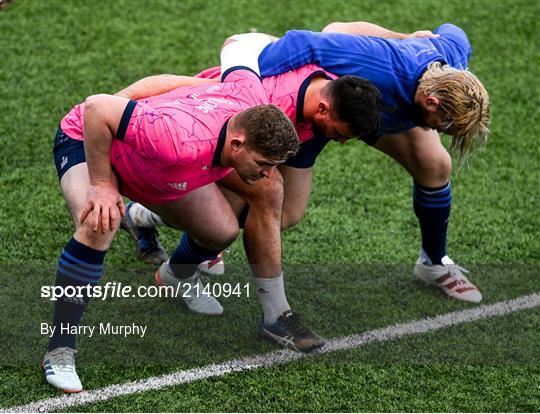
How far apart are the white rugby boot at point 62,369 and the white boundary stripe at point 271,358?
5 centimetres

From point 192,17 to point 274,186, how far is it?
4128 millimetres

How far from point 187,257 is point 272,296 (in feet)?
1.80

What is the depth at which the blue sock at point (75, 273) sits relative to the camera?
4.28m

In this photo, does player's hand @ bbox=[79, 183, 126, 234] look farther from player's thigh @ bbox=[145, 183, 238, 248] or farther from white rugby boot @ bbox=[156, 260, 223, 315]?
white rugby boot @ bbox=[156, 260, 223, 315]

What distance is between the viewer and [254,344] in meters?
4.87

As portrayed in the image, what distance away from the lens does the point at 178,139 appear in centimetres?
410

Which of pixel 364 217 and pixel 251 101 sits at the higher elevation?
pixel 251 101

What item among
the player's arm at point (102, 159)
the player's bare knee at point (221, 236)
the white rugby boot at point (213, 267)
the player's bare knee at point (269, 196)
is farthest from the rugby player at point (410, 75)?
the white rugby boot at point (213, 267)

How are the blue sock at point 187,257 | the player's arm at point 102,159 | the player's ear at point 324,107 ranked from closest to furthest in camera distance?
the player's arm at point 102,159 < the player's ear at point 324,107 < the blue sock at point 187,257

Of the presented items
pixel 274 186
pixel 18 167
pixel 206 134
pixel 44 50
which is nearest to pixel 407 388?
pixel 274 186

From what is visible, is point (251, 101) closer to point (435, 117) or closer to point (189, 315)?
point (435, 117)

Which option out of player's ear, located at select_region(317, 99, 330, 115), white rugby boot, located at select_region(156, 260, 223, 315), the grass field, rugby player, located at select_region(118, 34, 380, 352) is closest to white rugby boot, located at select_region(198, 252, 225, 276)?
the grass field

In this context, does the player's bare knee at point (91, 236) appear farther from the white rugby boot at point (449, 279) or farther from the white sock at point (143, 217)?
the white rugby boot at point (449, 279)

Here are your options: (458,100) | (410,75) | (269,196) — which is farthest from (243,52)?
(458,100)
